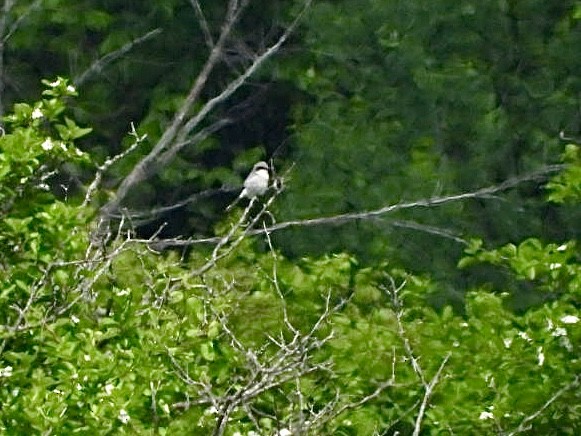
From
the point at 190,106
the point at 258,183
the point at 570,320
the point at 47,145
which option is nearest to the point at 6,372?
the point at 47,145

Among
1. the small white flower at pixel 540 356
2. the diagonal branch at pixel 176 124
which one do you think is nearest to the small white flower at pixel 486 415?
the small white flower at pixel 540 356

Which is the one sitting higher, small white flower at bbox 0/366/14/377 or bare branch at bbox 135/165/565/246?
small white flower at bbox 0/366/14/377

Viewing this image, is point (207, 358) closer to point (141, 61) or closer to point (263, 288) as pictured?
point (263, 288)

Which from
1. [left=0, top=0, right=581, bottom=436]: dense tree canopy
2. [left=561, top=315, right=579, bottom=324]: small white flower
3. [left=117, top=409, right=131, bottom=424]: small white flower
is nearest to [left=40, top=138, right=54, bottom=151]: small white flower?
[left=117, top=409, right=131, bottom=424]: small white flower

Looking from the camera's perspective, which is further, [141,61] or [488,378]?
[141,61]

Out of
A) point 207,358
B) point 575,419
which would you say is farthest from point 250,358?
point 575,419

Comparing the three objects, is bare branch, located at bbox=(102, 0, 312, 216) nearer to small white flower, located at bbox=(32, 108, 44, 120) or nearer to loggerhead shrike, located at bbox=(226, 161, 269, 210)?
loggerhead shrike, located at bbox=(226, 161, 269, 210)

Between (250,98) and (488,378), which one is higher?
(488,378)

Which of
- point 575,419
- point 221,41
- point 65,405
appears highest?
point 65,405

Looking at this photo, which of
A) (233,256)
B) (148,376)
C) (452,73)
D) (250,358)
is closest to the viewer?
(250,358)

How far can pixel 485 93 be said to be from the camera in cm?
1981

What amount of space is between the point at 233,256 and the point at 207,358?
5.12 meters

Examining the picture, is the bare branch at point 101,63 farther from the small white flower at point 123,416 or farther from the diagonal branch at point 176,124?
the small white flower at point 123,416

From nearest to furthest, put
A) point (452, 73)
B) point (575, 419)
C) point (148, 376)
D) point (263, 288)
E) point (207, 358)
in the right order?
point (148, 376) < point (207, 358) < point (575, 419) < point (263, 288) < point (452, 73)
